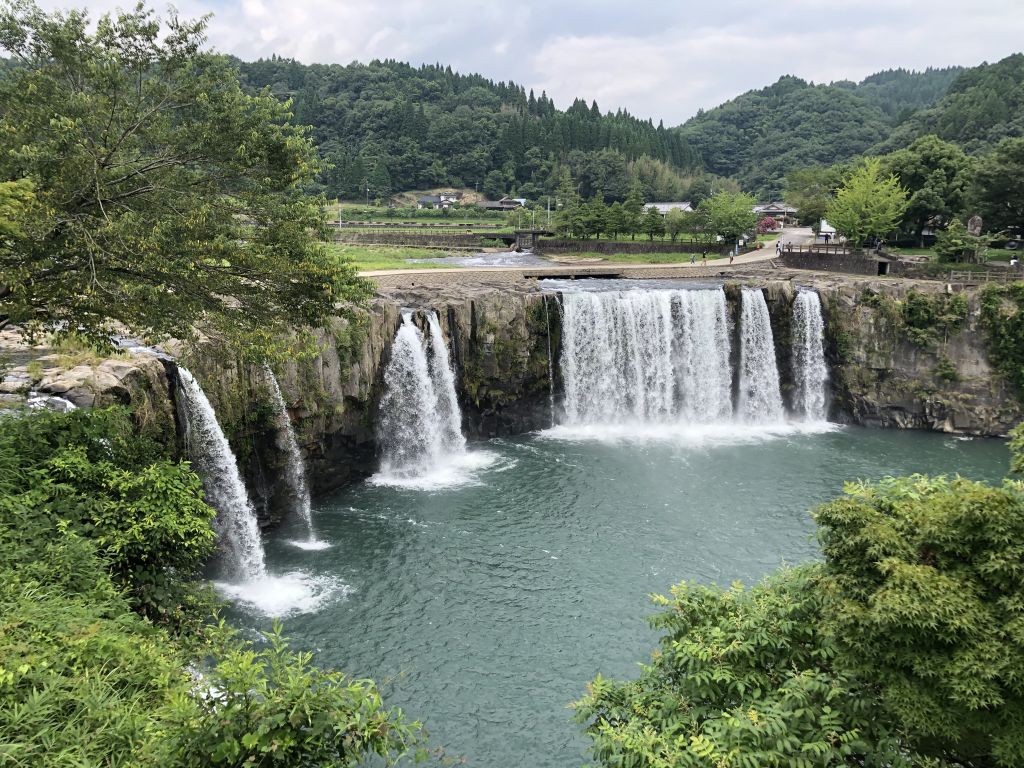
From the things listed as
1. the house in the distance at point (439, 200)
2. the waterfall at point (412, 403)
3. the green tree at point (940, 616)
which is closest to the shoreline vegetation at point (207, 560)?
the green tree at point (940, 616)

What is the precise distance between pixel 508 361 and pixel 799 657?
930 inches

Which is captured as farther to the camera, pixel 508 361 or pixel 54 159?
pixel 508 361

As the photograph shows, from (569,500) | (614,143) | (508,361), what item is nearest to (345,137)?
(614,143)

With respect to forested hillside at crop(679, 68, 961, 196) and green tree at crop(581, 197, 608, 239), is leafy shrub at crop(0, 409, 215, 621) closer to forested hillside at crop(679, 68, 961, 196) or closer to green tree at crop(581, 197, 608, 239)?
green tree at crop(581, 197, 608, 239)

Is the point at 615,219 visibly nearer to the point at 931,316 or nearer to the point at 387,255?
the point at 387,255

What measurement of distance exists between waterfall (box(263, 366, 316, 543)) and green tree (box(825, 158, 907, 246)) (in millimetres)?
44202

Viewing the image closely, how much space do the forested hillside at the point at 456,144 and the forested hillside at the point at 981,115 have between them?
133 ft

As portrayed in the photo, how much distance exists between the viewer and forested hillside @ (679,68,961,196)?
14925cm

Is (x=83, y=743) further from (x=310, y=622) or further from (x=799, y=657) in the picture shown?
(x=310, y=622)

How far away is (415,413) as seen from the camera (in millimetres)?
28203

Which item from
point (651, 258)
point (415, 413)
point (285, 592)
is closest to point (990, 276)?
point (651, 258)

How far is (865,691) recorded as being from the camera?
8.12 metres

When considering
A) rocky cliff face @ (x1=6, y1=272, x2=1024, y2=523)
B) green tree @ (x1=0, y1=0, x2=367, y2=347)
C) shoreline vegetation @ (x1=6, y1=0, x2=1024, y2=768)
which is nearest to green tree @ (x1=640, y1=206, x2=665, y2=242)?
rocky cliff face @ (x1=6, y1=272, x2=1024, y2=523)

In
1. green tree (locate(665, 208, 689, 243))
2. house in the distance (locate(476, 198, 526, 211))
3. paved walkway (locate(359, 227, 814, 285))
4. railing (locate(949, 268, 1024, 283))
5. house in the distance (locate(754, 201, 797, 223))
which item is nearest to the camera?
railing (locate(949, 268, 1024, 283))
